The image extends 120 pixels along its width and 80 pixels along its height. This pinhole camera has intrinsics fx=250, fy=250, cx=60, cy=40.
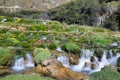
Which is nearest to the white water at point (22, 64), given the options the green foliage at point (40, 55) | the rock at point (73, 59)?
the green foliage at point (40, 55)

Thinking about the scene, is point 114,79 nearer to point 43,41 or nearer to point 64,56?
point 64,56

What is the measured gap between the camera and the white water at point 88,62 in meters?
25.4

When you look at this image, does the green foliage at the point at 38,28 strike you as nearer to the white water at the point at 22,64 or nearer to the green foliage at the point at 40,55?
the white water at the point at 22,64

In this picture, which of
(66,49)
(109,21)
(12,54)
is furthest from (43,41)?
(109,21)

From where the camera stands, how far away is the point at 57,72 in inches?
818

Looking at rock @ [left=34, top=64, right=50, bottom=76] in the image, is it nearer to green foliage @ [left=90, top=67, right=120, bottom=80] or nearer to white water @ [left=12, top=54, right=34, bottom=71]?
white water @ [left=12, top=54, right=34, bottom=71]

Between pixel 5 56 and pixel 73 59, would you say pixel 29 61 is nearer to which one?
pixel 5 56

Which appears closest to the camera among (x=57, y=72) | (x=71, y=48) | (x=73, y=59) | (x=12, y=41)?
(x=57, y=72)

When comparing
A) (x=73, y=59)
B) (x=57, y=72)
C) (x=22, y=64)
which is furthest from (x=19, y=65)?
(x=57, y=72)

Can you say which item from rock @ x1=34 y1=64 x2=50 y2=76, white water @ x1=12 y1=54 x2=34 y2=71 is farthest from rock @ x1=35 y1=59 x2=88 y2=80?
white water @ x1=12 y1=54 x2=34 y2=71

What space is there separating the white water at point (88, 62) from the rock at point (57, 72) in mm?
3660

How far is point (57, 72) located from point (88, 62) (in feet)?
22.0

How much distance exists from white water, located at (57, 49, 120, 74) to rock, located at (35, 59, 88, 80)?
3660 mm

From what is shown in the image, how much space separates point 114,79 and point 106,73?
1.69ft
